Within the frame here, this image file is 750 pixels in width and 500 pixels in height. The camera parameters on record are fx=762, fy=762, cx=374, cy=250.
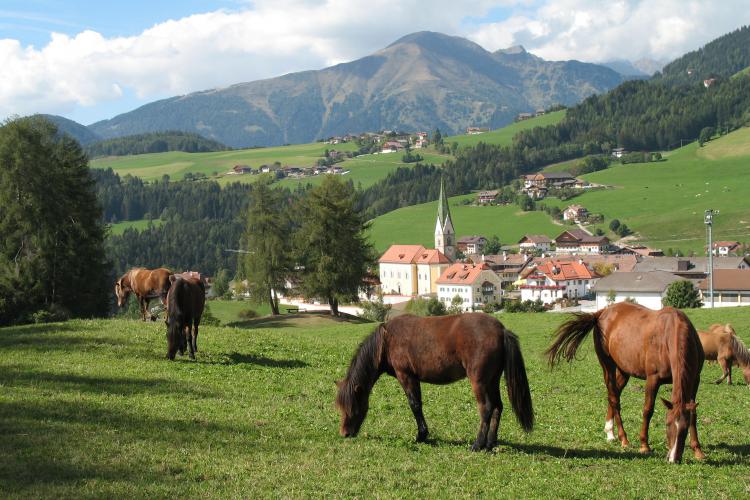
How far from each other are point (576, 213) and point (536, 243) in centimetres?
2266

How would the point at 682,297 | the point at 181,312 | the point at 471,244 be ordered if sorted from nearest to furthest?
the point at 181,312 → the point at 682,297 → the point at 471,244

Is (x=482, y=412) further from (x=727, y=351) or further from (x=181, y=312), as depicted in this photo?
(x=727, y=351)

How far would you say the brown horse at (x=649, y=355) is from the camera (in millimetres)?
12094

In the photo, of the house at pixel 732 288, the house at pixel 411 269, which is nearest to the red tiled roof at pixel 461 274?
the house at pixel 411 269

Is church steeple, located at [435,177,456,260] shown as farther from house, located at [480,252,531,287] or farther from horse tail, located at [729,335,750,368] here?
horse tail, located at [729,335,750,368]

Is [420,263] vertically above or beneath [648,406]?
beneath

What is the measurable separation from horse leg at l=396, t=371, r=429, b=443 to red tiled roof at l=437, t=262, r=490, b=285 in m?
124

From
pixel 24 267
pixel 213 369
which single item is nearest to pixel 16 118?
pixel 24 267

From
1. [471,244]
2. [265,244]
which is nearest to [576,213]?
[471,244]

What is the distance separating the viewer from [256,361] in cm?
2331

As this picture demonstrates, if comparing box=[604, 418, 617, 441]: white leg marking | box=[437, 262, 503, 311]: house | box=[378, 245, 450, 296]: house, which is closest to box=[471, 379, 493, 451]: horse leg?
box=[604, 418, 617, 441]: white leg marking

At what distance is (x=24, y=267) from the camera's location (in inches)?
1852

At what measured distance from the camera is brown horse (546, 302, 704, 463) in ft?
39.7

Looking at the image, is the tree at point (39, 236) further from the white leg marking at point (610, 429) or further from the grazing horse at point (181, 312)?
→ the white leg marking at point (610, 429)
